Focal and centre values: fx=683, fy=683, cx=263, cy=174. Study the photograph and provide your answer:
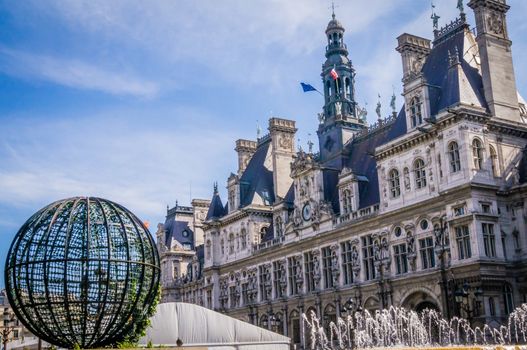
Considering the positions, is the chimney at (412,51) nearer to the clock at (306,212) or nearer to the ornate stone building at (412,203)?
the ornate stone building at (412,203)

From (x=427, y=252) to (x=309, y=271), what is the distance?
524 inches

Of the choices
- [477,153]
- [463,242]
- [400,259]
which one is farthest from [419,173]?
[463,242]

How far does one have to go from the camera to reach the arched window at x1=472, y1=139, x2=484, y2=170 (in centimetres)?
3953

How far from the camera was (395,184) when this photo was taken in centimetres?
4509

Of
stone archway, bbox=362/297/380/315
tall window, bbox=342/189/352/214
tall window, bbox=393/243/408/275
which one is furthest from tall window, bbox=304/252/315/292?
tall window, bbox=393/243/408/275

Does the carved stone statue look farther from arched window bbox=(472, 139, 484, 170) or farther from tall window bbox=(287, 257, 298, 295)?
arched window bbox=(472, 139, 484, 170)

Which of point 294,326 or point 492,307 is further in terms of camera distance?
point 294,326

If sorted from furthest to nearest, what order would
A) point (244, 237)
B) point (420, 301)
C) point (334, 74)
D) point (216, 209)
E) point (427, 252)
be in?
point (216, 209) < point (244, 237) < point (334, 74) < point (420, 301) < point (427, 252)

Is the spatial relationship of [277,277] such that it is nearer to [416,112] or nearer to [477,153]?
[416,112]

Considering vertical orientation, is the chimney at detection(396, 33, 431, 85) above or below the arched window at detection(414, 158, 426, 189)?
above

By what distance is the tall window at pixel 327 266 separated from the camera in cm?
5078

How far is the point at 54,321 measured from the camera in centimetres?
1992

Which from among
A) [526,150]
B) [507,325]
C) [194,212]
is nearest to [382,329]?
[507,325]

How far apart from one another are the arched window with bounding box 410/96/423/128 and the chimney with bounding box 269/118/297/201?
21.1m
